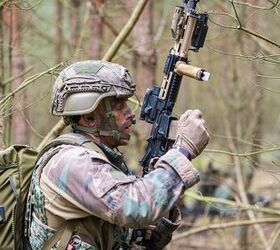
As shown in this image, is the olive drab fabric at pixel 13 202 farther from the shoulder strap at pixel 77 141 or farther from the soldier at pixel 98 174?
the shoulder strap at pixel 77 141

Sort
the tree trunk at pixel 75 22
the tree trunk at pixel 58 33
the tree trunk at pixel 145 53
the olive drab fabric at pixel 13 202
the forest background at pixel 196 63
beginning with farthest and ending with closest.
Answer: the tree trunk at pixel 75 22, the tree trunk at pixel 58 33, the tree trunk at pixel 145 53, the forest background at pixel 196 63, the olive drab fabric at pixel 13 202

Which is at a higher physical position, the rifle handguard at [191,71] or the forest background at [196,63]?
the rifle handguard at [191,71]

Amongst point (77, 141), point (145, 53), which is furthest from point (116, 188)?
point (145, 53)

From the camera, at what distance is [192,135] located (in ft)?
10.3

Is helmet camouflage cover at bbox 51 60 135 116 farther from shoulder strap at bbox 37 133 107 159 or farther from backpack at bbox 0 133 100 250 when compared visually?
backpack at bbox 0 133 100 250

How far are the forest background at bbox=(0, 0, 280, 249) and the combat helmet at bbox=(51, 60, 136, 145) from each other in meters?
0.83

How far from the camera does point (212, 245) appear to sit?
1296cm

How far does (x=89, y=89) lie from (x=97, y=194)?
52 cm

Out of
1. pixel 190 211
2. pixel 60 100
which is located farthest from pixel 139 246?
pixel 190 211

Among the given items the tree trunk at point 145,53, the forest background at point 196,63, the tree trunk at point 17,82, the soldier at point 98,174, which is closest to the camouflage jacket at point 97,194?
the soldier at point 98,174

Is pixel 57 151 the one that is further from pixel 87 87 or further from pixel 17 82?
pixel 17 82

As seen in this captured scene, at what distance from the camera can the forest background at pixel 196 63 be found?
16.2ft

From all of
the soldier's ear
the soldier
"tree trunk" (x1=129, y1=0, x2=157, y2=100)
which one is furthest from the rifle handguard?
"tree trunk" (x1=129, y1=0, x2=157, y2=100)

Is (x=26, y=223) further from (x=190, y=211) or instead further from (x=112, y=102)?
(x=190, y=211)
